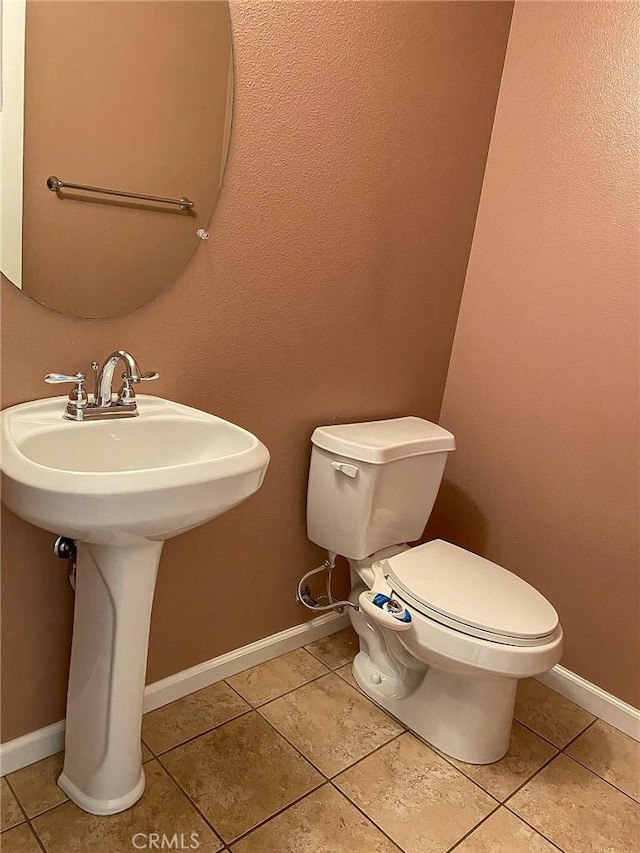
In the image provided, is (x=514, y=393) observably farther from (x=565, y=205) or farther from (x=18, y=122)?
(x=18, y=122)

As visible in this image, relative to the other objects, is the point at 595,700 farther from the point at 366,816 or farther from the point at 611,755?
the point at 366,816

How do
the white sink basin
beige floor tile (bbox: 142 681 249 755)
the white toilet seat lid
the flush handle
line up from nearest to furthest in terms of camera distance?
1. the white sink basin
2. the white toilet seat lid
3. beige floor tile (bbox: 142 681 249 755)
4. the flush handle

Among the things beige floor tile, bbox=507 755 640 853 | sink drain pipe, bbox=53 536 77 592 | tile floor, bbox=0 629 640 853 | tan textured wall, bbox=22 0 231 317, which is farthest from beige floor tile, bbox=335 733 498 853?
tan textured wall, bbox=22 0 231 317

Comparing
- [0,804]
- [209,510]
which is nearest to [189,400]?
[209,510]

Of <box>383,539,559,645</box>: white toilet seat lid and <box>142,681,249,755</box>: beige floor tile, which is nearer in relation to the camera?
<box>383,539,559,645</box>: white toilet seat lid

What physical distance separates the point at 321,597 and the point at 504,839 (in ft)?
2.71

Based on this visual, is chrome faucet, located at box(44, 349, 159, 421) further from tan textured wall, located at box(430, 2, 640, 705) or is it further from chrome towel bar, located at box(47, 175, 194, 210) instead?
tan textured wall, located at box(430, 2, 640, 705)

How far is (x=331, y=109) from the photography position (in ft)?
5.50

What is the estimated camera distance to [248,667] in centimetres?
199

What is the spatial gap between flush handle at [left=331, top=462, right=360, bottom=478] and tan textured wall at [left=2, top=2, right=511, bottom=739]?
0.15 metres

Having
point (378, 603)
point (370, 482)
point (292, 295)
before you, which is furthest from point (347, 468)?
point (292, 295)

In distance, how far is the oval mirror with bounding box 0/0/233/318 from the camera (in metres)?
Answer: 1.25

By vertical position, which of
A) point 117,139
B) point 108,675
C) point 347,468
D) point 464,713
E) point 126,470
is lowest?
point 464,713

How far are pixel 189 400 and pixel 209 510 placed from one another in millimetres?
485
